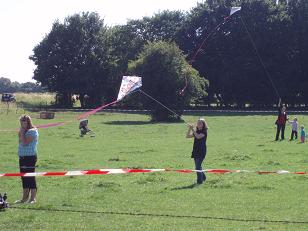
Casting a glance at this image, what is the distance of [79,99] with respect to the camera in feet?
290

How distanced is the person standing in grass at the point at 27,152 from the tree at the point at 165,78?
41.7 metres

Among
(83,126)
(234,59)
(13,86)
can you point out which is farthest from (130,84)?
(13,86)

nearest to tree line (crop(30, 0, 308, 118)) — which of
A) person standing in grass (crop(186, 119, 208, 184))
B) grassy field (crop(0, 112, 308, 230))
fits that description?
grassy field (crop(0, 112, 308, 230))

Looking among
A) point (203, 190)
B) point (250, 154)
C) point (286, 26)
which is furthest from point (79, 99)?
point (203, 190)

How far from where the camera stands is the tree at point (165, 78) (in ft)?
179

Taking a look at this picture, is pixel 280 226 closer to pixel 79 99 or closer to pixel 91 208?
pixel 91 208

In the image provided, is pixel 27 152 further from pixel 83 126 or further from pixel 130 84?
pixel 83 126

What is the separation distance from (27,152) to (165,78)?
42831 mm

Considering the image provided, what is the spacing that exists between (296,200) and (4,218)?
6142mm

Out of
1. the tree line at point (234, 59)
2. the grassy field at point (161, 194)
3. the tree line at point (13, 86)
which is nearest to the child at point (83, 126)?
the grassy field at point (161, 194)

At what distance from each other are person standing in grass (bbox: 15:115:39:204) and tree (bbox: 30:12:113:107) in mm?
72191

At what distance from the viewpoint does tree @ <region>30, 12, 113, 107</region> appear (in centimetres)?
8506

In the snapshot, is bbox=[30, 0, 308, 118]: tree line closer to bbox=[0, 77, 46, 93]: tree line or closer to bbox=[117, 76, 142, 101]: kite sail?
bbox=[117, 76, 142, 101]: kite sail

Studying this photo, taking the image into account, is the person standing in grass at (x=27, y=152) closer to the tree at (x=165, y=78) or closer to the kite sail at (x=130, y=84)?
the kite sail at (x=130, y=84)
